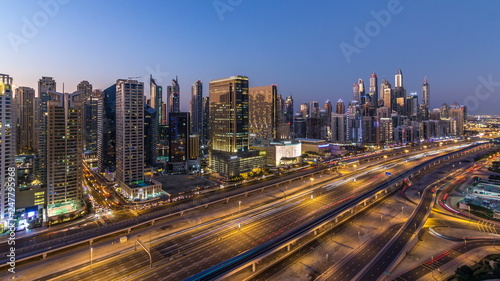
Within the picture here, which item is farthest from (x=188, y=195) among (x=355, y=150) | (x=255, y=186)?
(x=355, y=150)

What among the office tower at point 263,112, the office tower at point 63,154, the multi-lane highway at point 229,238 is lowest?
the multi-lane highway at point 229,238

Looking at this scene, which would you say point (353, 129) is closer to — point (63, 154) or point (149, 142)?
point (149, 142)

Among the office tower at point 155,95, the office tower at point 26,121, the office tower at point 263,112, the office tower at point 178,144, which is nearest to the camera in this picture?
the office tower at point 178,144

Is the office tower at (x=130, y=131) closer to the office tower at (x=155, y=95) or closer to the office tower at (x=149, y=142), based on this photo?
the office tower at (x=149, y=142)

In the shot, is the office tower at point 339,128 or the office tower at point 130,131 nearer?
the office tower at point 130,131

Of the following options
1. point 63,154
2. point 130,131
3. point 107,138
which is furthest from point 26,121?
point 63,154

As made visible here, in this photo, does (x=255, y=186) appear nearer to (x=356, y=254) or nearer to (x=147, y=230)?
(x=147, y=230)

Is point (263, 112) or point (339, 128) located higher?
point (263, 112)

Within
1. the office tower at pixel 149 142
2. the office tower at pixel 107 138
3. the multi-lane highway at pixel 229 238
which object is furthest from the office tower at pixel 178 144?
the multi-lane highway at pixel 229 238
